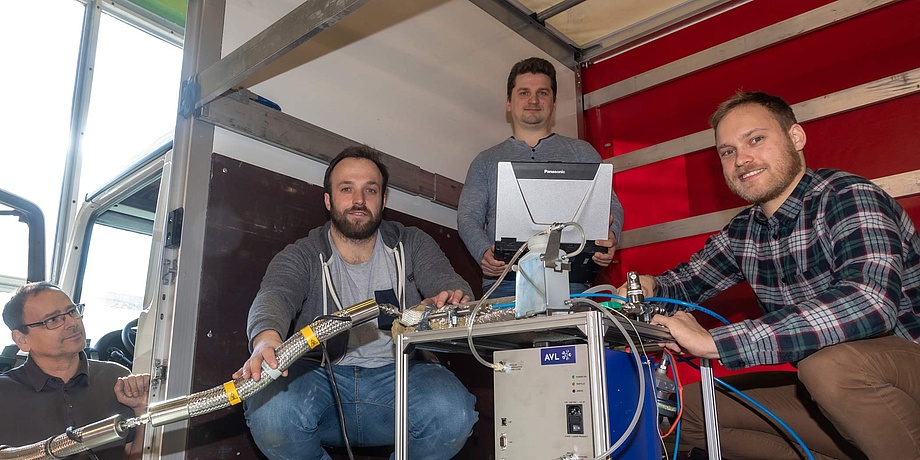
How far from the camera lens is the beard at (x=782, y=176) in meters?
1.91

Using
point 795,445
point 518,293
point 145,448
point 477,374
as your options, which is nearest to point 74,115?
point 145,448

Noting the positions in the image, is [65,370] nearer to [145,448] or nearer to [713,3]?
[145,448]

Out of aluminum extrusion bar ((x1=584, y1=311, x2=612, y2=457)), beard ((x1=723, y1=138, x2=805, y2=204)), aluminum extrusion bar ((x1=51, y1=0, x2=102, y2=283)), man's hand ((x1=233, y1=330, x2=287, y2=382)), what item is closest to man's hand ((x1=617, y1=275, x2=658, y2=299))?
beard ((x1=723, y1=138, x2=805, y2=204))

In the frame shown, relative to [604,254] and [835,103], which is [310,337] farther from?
[835,103]

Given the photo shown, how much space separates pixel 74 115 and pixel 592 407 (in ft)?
11.0

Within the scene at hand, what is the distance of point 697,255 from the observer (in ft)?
7.25

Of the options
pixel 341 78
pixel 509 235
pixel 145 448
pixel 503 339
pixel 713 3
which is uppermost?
pixel 713 3

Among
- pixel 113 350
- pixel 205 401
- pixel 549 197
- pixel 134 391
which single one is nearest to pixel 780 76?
pixel 549 197

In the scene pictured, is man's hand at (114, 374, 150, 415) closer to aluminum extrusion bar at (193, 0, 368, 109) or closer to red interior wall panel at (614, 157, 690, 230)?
aluminum extrusion bar at (193, 0, 368, 109)

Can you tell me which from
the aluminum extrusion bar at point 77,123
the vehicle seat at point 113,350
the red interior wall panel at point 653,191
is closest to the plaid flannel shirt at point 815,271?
the red interior wall panel at point 653,191

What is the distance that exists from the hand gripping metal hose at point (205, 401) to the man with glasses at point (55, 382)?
476 millimetres

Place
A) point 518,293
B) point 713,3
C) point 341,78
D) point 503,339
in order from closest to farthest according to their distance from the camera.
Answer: point 518,293
point 503,339
point 341,78
point 713,3

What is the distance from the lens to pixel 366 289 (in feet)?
7.36

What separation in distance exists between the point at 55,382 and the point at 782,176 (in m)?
2.48
